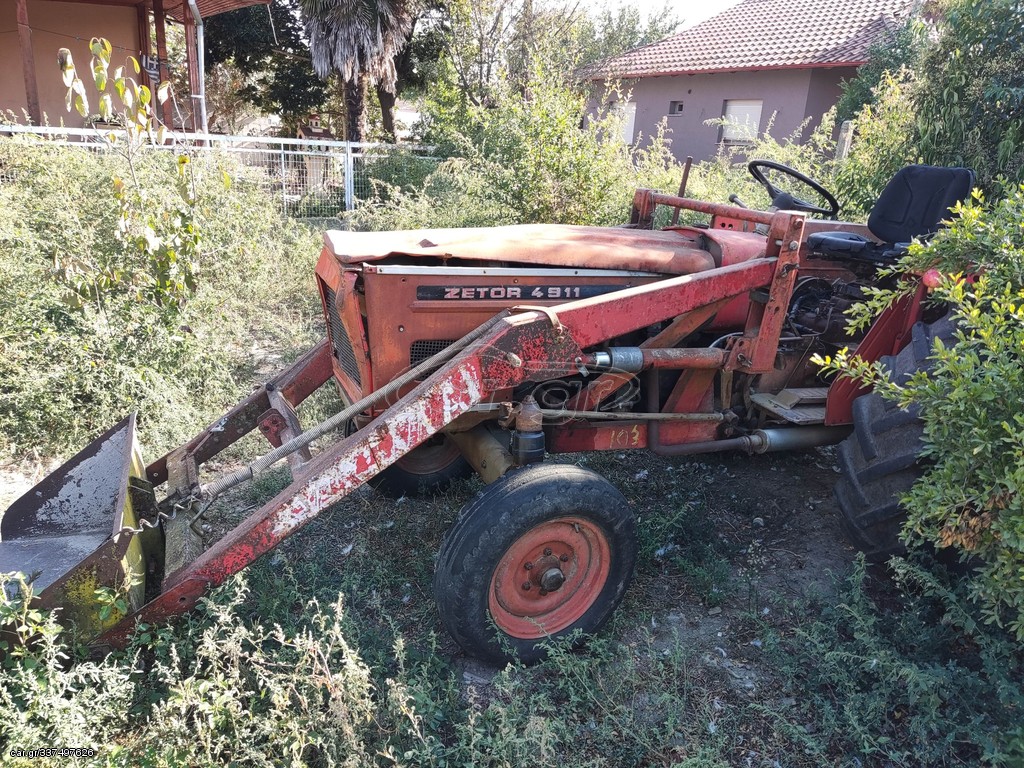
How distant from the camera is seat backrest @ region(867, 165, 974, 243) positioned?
3531 mm

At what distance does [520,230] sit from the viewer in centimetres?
346

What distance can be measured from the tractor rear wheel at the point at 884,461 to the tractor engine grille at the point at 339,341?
2102 mm

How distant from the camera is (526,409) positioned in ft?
9.20

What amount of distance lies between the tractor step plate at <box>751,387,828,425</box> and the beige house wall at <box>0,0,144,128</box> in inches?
534

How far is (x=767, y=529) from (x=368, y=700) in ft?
7.91

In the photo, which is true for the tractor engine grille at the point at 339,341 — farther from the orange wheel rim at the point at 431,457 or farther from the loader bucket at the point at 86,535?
the loader bucket at the point at 86,535

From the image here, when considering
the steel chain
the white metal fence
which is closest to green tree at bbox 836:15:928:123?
the white metal fence

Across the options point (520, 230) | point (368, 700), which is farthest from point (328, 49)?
point (368, 700)

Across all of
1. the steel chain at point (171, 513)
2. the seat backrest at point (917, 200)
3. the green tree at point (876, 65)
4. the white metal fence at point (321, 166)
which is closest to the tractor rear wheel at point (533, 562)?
the steel chain at point (171, 513)

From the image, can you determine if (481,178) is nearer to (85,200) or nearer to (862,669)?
(85,200)

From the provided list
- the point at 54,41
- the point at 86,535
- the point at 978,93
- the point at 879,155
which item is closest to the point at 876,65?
the point at 879,155

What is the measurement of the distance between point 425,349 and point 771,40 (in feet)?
54.7

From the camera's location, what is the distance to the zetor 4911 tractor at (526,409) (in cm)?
251

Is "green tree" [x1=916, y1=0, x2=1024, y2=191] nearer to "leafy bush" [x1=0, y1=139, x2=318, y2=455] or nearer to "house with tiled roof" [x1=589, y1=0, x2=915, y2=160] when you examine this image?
"leafy bush" [x1=0, y1=139, x2=318, y2=455]
